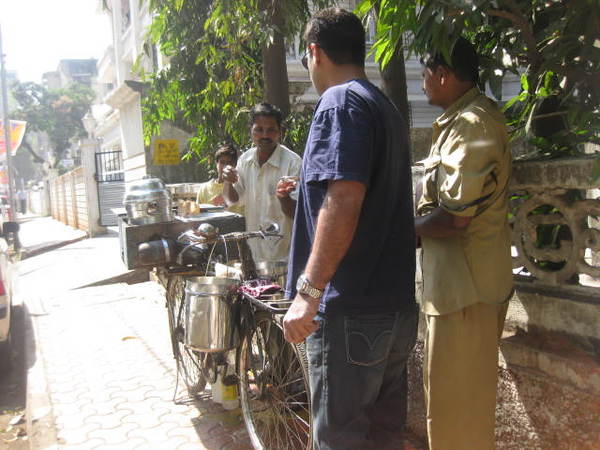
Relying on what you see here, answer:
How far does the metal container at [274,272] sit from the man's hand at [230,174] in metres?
1.03

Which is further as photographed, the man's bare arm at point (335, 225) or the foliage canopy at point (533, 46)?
the foliage canopy at point (533, 46)

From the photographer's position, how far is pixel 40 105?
41.0m

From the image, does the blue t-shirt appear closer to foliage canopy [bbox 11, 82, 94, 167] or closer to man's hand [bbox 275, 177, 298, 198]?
man's hand [bbox 275, 177, 298, 198]

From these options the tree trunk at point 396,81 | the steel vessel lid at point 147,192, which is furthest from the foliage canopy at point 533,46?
the tree trunk at point 396,81

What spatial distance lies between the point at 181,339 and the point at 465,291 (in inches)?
83.6

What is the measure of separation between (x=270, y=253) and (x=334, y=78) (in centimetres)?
190

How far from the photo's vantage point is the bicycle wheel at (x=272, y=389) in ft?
9.28

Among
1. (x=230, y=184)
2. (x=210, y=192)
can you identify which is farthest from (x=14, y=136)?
(x=230, y=184)

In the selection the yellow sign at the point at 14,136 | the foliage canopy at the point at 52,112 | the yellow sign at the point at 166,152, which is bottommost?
the yellow sign at the point at 166,152

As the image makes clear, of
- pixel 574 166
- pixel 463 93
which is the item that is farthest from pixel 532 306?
pixel 463 93

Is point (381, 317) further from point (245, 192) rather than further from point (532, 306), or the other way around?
point (245, 192)

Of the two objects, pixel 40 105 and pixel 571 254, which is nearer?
pixel 571 254

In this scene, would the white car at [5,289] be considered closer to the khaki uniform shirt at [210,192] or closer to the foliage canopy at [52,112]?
the khaki uniform shirt at [210,192]

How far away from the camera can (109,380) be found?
469 cm
